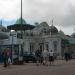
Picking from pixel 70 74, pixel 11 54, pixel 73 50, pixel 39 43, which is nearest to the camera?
pixel 70 74

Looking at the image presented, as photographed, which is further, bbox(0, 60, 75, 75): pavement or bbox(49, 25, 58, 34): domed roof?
bbox(49, 25, 58, 34): domed roof

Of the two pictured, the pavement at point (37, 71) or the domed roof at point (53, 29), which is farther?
the domed roof at point (53, 29)

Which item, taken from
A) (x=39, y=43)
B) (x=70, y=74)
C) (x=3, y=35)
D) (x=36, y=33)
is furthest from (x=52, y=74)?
(x=36, y=33)

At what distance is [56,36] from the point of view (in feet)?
260

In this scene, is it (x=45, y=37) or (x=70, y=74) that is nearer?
(x=70, y=74)

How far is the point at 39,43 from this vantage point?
258 feet

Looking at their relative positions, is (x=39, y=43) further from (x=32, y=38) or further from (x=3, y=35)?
(x=3, y=35)

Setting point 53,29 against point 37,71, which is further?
point 53,29

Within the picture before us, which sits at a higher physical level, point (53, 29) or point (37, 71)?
point (53, 29)

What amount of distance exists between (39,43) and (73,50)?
39.4 ft

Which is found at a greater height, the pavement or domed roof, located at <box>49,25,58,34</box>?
domed roof, located at <box>49,25,58,34</box>

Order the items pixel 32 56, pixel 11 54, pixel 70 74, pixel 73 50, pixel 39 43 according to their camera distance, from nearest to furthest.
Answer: pixel 70 74 < pixel 11 54 < pixel 32 56 < pixel 39 43 < pixel 73 50

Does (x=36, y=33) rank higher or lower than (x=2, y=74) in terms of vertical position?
higher

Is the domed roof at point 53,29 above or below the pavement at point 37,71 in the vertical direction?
above
